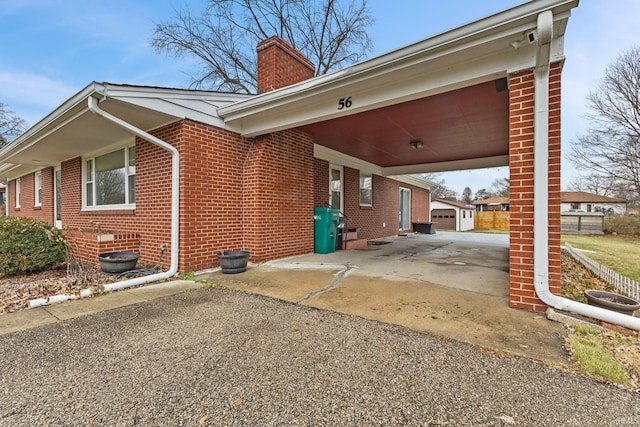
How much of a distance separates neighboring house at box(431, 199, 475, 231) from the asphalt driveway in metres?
23.7

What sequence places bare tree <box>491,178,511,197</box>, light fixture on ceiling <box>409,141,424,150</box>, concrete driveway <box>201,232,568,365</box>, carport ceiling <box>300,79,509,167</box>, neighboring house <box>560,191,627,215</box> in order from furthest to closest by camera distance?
bare tree <box>491,178,511,197</box> → neighboring house <box>560,191,627,215</box> → light fixture on ceiling <box>409,141,424,150</box> → carport ceiling <box>300,79,509,167</box> → concrete driveway <box>201,232,568,365</box>

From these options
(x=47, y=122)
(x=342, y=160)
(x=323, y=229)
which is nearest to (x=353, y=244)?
(x=323, y=229)

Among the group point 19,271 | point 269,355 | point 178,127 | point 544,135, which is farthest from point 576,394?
point 19,271

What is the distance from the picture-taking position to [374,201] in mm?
11531

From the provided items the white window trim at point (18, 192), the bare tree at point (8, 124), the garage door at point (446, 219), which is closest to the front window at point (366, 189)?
the white window trim at point (18, 192)

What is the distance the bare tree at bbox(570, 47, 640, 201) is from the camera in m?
18.4

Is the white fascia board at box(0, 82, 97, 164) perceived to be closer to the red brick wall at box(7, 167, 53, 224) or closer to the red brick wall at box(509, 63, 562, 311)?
the red brick wall at box(7, 167, 53, 224)

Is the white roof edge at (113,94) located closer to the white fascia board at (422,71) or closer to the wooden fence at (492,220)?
the white fascia board at (422,71)

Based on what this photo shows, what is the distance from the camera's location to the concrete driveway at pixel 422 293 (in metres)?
2.60

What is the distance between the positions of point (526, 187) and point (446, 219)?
23.0 m

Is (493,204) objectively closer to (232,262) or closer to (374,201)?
(374,201)

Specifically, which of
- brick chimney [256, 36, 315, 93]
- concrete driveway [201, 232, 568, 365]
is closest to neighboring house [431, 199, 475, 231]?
concrete driveway [201, 232, 568, 365]

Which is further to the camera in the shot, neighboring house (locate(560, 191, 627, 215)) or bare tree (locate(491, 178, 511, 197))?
bare tree (locate(491, 178, 511, 197))

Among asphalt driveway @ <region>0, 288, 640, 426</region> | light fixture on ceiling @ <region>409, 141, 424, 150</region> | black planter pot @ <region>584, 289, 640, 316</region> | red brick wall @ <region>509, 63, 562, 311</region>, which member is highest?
light fixture on ceiling @ <region>409, 141, 424, 150</region>
